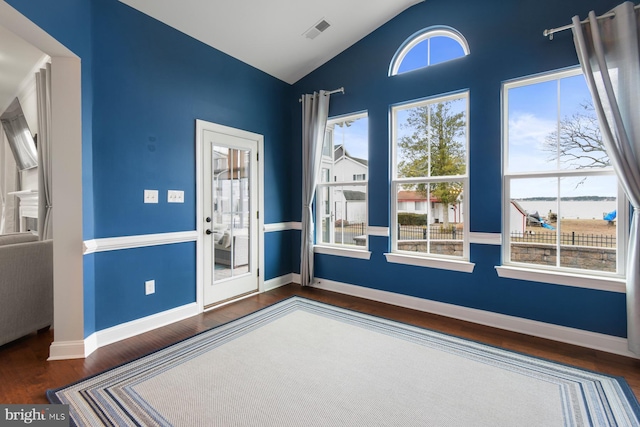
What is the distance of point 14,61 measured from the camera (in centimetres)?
359

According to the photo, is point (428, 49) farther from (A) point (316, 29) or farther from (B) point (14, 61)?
(B) point (14, 61)

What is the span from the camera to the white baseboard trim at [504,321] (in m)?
2.45

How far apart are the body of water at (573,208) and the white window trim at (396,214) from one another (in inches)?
21.7

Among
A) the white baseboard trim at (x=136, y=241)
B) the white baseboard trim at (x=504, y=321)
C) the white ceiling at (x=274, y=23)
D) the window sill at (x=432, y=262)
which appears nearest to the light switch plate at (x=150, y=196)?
the white baseboard trim at (x=136, y=241)

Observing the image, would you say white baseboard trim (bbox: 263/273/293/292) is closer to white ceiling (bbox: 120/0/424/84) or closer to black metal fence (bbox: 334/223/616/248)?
black metal fence (bbox: 334/223/616/248)

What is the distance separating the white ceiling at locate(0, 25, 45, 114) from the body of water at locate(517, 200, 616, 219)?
17.3 ft

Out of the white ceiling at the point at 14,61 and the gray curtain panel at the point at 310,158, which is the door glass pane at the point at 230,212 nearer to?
the gray curtain panel at the point at 310,158

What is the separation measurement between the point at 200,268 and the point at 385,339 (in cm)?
206

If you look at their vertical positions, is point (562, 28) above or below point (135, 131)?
above

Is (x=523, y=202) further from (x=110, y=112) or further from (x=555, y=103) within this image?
(x=110, y=112)

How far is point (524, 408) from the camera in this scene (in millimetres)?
1750

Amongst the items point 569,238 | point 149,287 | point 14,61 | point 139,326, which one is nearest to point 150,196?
point 149,287

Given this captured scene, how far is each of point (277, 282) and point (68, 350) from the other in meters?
2.37

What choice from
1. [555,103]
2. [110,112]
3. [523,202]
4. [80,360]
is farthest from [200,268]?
[555,103]
